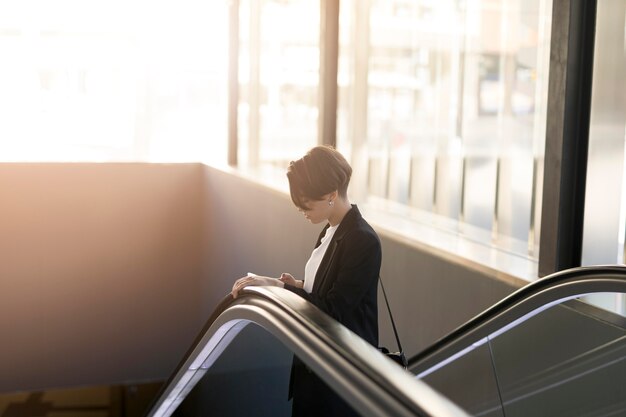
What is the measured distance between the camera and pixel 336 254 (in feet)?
8.72

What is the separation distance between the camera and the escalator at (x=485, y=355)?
7.93 feet

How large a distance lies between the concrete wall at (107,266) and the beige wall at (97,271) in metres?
0.01

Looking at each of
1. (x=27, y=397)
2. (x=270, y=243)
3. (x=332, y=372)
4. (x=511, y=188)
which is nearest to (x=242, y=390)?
(x=332, y=372)

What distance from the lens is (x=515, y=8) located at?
4.78 metres

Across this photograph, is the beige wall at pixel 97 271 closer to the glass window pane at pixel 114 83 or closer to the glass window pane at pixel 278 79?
the glass window pane at pixel 278 79

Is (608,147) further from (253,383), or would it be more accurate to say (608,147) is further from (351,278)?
(253,383)

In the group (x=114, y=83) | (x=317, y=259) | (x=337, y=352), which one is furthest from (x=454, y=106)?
(x=114, y=83)

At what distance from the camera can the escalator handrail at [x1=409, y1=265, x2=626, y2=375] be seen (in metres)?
2.51

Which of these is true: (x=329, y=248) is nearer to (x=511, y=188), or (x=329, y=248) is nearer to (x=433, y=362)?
(x=433, y=362)

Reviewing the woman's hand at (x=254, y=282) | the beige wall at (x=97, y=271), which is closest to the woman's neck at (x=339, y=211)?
the woman's hand at (x=254, y=282)

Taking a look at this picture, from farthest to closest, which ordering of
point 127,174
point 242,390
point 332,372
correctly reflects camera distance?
point 127,174, point 242,390, point 332,372

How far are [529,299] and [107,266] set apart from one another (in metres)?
6.70

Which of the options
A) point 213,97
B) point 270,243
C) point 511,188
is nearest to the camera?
point 511,188

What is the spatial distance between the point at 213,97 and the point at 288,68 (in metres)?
2.45
